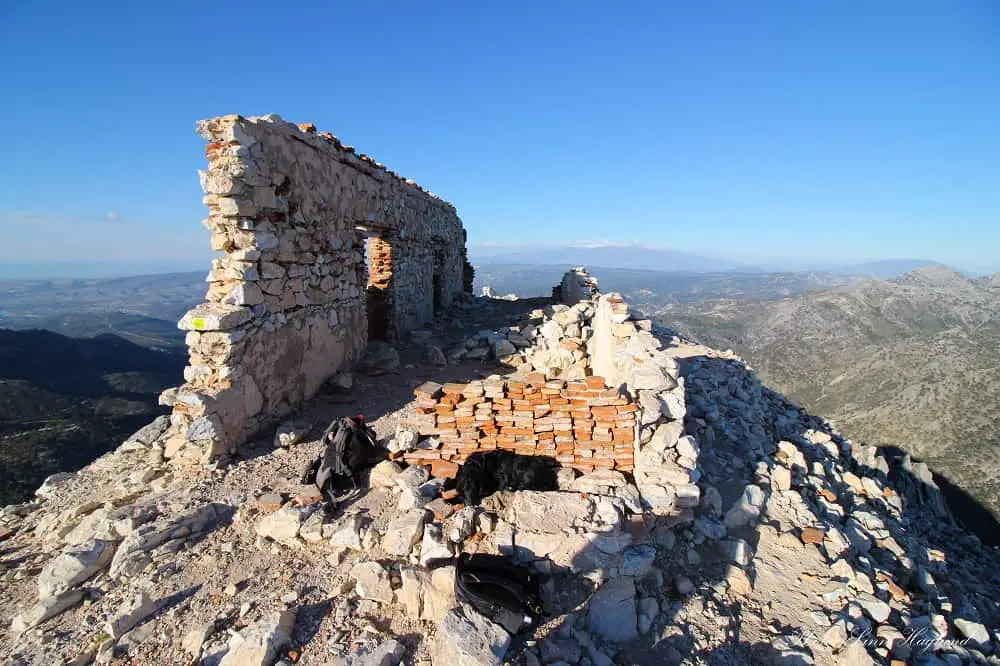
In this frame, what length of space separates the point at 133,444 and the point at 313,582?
12.3ft

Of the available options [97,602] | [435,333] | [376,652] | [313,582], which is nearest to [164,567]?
[97,602]

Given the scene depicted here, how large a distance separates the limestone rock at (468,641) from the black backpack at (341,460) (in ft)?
6.52

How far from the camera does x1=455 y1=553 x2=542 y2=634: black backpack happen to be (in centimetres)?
297

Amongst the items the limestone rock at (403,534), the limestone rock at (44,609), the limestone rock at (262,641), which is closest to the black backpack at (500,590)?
the limestone rock at (403,534)

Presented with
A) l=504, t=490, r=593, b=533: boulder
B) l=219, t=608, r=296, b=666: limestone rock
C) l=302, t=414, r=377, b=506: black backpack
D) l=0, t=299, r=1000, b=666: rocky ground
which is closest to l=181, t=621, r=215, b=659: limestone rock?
l=0, t=299, r=1000, b=666: rocky ground

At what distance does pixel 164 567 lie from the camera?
369 centimetres

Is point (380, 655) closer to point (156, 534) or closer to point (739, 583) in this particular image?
point (156, 534)

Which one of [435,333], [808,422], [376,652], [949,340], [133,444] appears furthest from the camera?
[949,340]

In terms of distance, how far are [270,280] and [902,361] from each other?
107ft

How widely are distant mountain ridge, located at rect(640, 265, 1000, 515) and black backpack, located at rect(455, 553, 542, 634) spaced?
19066 mm

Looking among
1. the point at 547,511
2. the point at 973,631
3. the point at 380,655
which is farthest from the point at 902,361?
the point at 380,655

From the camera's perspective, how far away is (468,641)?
2.71 meters

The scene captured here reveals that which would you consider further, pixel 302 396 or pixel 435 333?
pixel 435 333

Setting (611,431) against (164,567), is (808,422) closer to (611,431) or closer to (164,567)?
(611,431)
